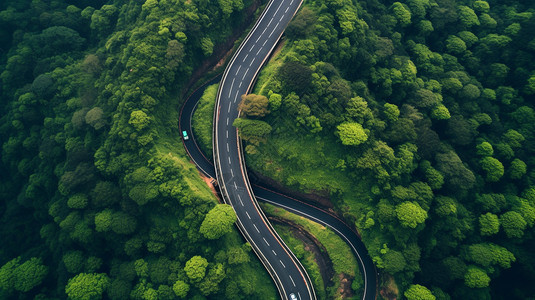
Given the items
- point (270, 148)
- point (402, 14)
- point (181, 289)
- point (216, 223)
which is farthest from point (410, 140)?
point (181, 289)

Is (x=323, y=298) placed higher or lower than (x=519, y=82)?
lower

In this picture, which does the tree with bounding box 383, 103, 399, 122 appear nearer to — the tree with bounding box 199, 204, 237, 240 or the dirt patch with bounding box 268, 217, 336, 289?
the dirt patch with bounding box 268, 217, 336, 289

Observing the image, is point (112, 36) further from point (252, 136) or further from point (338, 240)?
point (338, 240)

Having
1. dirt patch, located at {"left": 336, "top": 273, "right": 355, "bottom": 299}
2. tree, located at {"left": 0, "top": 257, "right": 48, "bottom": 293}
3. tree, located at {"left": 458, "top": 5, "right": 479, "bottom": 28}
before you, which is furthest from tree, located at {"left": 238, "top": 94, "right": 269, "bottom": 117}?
tree, located at {"left": 458, "top": 5, "right": 479, "bottom": 28}

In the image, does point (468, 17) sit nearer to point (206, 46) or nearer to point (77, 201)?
point (206, 46)

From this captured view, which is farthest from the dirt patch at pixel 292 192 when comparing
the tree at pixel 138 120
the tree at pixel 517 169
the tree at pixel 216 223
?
the tree at pixel 517 169

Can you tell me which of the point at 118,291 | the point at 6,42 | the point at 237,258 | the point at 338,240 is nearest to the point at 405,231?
the point at 338,240

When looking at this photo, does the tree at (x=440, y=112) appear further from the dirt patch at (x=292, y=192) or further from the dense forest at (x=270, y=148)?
the dirt patch at (x=292, y=192)
